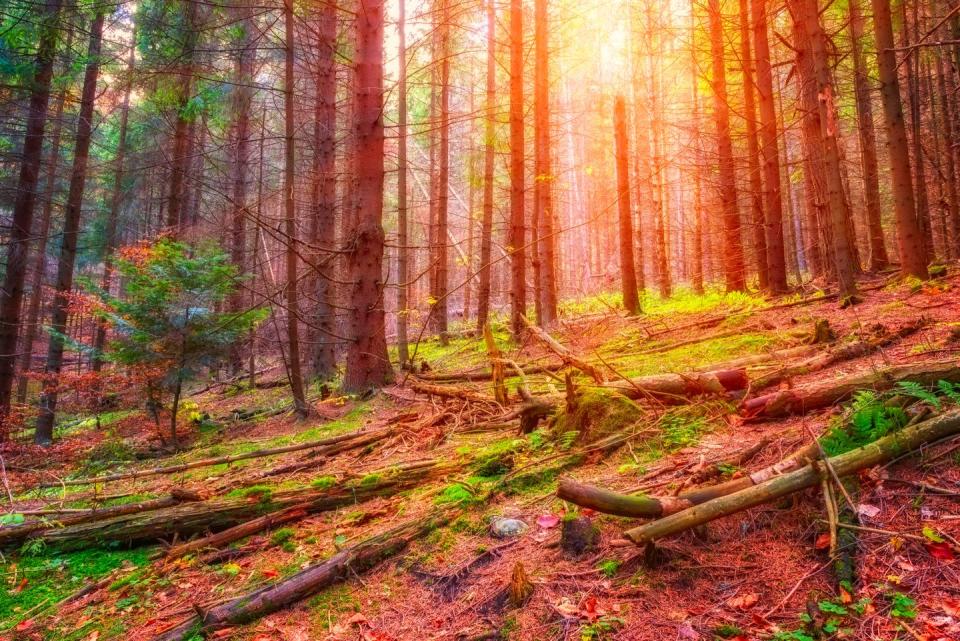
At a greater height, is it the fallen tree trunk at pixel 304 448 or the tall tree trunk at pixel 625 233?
the tall tree trunk at pixel 625 233

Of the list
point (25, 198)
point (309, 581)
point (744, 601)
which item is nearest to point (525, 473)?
point (309, 581)

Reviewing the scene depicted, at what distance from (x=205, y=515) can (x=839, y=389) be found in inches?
185

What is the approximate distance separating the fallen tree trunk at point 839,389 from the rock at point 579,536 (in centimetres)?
172

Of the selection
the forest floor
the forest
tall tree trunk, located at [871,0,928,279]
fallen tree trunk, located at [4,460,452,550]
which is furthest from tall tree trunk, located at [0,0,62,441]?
tall tree trunk, located at [871,0,928,279]

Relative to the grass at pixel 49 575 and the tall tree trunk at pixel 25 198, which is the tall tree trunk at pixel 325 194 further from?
the grass at pixel 49 575

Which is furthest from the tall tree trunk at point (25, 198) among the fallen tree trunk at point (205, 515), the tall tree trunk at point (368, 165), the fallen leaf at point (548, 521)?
the fallen leaf at point (548, 521)

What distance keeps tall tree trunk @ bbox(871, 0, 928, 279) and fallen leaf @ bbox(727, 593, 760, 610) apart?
836 centimetres

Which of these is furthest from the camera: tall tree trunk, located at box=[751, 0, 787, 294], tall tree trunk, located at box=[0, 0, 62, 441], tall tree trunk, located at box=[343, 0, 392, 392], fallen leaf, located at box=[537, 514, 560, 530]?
tall tree trunk, located at box=[0, 0, 62, 441]

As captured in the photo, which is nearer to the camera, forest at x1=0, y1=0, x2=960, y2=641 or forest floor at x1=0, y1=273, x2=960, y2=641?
forest floor at x1=0, y1=273, x2=960, y2=641

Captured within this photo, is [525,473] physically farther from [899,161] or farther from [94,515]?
[899,161]

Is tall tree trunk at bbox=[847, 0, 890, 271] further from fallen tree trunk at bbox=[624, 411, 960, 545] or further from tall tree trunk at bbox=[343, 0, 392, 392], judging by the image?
fallen tree trunk at bbox=[624, 411, 960, 545]

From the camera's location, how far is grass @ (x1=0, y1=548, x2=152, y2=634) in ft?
10.6

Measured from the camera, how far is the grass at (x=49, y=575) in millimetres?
3223

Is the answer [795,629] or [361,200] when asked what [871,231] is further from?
[795,629]
